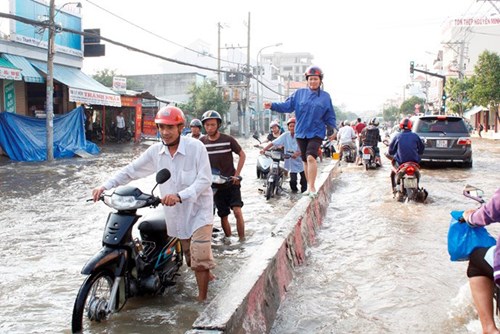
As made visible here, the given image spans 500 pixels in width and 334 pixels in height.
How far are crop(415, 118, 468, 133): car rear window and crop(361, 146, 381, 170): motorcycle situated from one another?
1395mm

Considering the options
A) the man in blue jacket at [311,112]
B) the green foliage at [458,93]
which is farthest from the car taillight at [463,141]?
the green foliage at [458,93]

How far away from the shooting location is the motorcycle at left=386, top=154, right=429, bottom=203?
8625mm

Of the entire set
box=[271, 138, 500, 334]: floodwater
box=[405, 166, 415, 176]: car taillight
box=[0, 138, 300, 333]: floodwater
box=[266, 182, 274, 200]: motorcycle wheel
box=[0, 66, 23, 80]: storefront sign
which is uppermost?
box=[0, 66, 23, 80]: storefront sign

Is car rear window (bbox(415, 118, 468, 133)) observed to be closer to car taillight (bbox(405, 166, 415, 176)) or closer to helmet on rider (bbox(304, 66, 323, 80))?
car taillight (bbox(405, 166, 415, 176))

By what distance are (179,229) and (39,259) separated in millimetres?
2433

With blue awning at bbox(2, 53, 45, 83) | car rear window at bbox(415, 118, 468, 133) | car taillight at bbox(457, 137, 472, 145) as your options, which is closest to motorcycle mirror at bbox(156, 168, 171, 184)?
car rear window at bbox(415, 118, 468, 133)

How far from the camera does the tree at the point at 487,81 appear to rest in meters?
34.6

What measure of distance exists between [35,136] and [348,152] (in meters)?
10.7

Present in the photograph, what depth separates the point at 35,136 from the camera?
1698 centimetres

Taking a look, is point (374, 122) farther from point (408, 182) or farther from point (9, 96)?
→ point (9, 96)

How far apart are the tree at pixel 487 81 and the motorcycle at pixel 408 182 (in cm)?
2955

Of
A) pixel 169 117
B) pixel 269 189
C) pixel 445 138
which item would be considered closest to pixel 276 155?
pixel 269 189

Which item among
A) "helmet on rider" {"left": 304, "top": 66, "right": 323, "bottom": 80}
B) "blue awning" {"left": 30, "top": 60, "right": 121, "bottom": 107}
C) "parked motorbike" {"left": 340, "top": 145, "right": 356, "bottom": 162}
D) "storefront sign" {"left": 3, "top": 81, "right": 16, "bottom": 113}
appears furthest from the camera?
"blue awning" {"left": 30, "top": 60, "right": 121, "bottom": 107}

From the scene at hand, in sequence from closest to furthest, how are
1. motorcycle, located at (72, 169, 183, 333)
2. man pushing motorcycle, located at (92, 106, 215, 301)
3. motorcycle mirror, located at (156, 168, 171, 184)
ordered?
motorcycle, located at (72, 169, 183, 333), motorcycle mirror, located at (156, 168, 171, 184), man pushing motorcycle, located at (92, 106, 215, 301)
